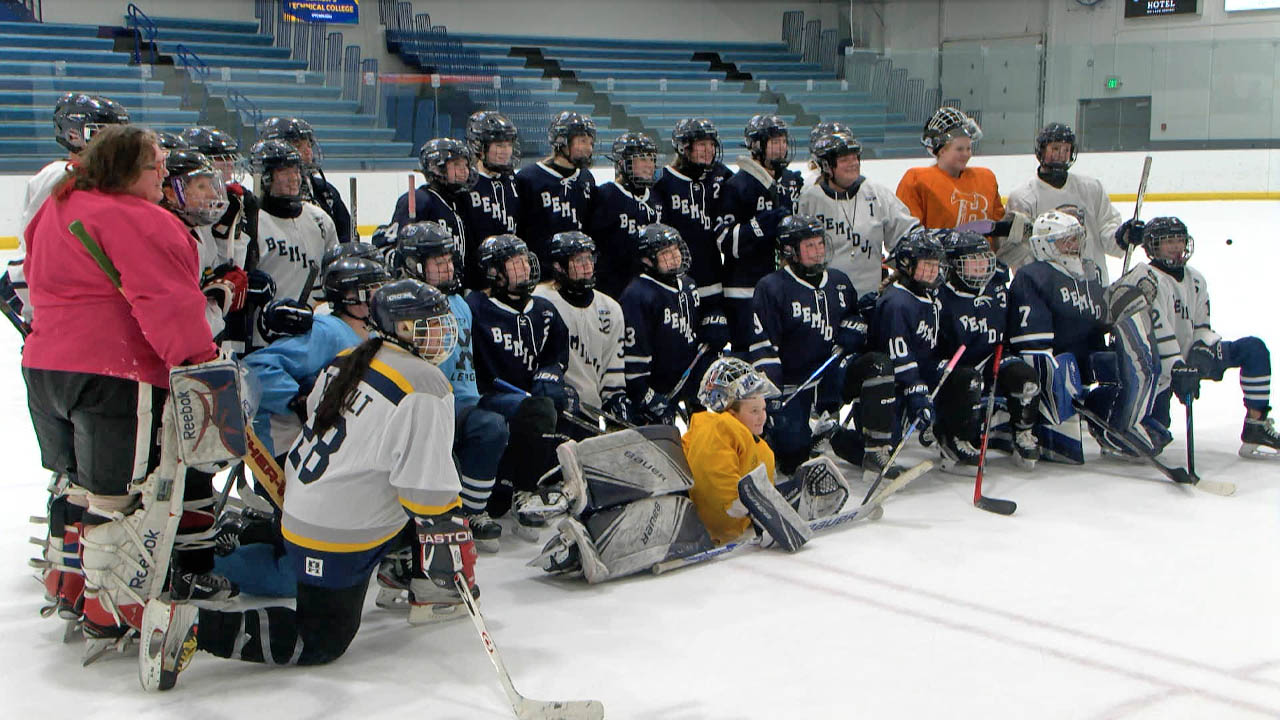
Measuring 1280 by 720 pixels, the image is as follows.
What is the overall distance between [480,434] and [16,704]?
1.54 m

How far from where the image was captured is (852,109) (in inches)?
634

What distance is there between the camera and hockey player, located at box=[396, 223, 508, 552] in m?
3.97

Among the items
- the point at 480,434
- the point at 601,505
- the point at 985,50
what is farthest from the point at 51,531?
the point at 985,50

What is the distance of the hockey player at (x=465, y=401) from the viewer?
3.97 m

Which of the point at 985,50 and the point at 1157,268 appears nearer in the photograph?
the point at 1157,268

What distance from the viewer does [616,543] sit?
3.79 m

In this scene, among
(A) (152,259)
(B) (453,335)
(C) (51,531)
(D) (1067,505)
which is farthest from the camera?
(D) (1067,505)

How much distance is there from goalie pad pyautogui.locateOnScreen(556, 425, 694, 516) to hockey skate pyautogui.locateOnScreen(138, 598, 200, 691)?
1.23m

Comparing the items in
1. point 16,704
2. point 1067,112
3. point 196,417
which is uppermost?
point 1067,112

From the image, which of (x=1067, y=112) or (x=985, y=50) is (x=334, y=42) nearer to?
(x=985, y=50)

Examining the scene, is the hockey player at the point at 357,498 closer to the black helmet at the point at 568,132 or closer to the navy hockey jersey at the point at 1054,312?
the black helmet at the point at 568,132

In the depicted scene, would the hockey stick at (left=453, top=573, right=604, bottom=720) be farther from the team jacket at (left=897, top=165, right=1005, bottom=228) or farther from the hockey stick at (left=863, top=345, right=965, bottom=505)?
the team jacket at (left=897, top=165, right=1005, bottom=228)

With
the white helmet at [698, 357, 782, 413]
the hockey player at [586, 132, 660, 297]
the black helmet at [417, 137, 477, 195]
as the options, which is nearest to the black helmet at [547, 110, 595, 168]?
the hockey player at [586, 132, 660, 297]

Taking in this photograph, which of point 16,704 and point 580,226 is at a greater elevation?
point 580,226
